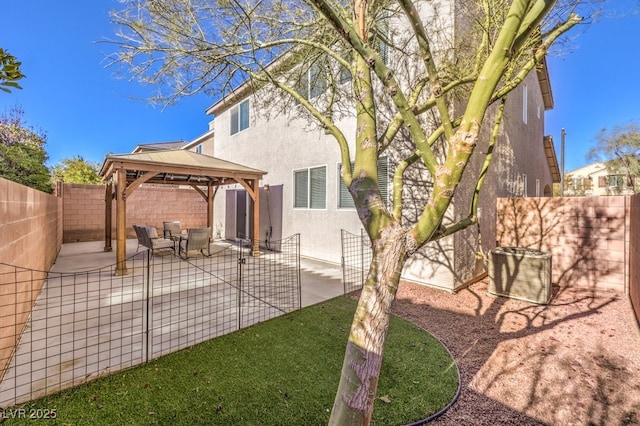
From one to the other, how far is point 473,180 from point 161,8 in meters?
6.56

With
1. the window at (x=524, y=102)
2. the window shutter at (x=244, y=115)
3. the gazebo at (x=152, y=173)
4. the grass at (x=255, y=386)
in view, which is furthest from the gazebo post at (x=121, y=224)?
the window at (x=524, y=102)

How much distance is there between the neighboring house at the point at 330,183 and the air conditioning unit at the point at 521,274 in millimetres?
680

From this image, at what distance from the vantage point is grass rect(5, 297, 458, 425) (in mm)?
2453

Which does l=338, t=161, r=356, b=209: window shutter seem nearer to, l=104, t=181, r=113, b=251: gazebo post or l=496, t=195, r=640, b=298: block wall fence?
l=496, t=195, r=640, b=298: block wall fence

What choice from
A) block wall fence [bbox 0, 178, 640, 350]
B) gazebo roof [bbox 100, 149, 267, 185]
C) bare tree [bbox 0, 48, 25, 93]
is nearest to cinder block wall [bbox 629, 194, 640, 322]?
block wall fence [bbox 0, 178, 640, 350]

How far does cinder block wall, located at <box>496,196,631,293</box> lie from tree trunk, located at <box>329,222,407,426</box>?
656 centimetres

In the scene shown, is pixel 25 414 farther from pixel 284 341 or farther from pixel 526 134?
pixel 526 134

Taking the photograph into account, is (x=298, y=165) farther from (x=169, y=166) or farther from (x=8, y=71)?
(x=8, y=71)

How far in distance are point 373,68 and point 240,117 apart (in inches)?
479

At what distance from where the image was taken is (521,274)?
5.45 m

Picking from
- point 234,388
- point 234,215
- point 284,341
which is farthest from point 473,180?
point 234,215

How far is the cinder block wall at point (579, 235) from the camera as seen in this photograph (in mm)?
5770

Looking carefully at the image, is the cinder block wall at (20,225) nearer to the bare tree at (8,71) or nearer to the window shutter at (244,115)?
the bare tree at (8,71)

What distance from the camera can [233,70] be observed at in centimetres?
482
